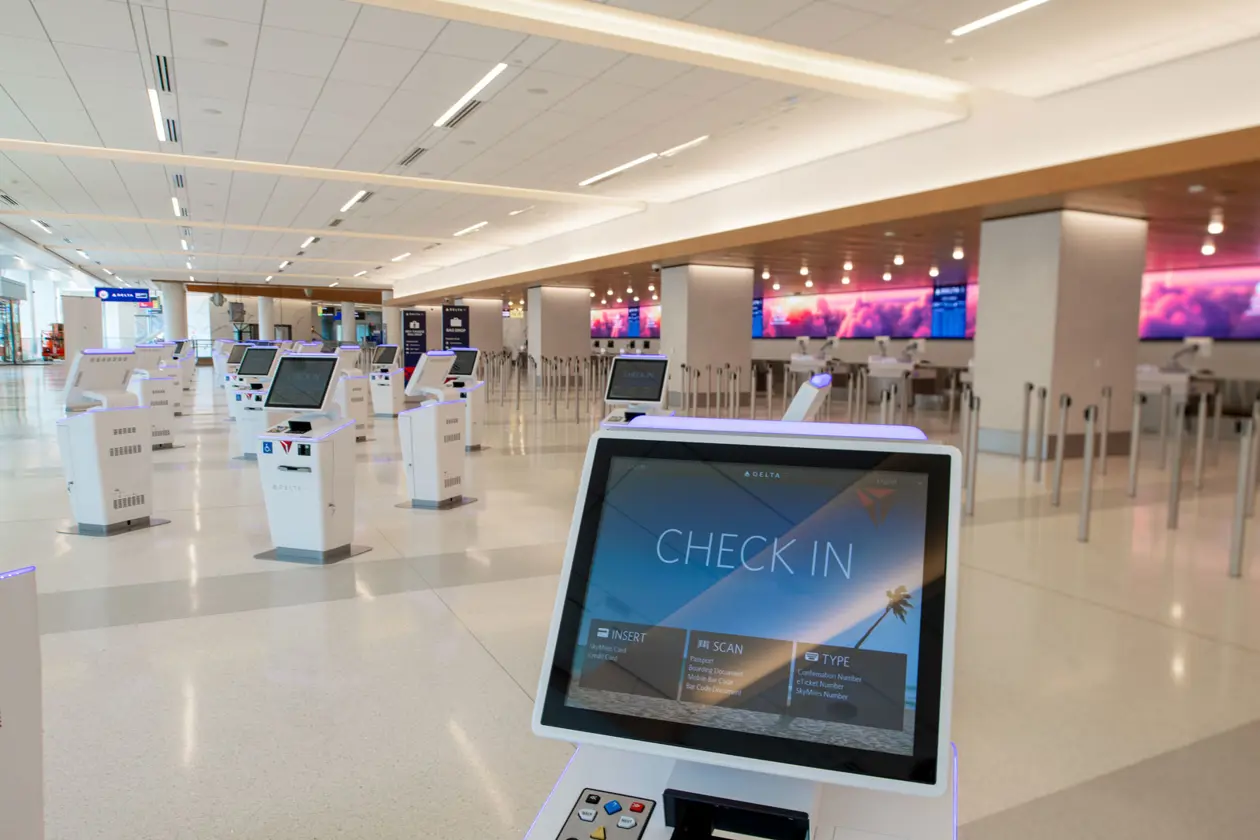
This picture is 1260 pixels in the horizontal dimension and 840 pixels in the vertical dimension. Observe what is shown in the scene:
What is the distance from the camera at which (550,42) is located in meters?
7.28

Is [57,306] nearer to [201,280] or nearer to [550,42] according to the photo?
[201,280]

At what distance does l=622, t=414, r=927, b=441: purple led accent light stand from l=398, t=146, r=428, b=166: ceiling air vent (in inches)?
441

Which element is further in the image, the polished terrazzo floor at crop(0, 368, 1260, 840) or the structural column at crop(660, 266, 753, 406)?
the structural column at crop(660, 266, 753, 406)

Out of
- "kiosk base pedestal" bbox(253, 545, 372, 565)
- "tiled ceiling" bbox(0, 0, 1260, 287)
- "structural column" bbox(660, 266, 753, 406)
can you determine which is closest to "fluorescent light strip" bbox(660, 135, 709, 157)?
"tiled ceiling" bbox(0, 0, 1260, 287)

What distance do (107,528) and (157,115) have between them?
6201mm

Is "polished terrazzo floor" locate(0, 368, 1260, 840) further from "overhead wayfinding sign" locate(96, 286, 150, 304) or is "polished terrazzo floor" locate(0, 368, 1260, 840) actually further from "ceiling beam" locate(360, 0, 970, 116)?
"overhead wayfinding sign" locate(96, 286, 150, 304)

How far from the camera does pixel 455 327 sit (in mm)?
19922

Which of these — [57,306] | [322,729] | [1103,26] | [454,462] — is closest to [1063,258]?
[1103,26]

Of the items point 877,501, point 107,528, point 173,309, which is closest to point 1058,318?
point 107,528

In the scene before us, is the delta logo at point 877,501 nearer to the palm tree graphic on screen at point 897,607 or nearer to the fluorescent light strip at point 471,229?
the palm tree graphic on screen at point 897,607

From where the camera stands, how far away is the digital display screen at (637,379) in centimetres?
815

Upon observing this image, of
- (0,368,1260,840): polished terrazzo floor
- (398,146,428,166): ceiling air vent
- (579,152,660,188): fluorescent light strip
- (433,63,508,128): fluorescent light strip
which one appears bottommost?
(0,368,1260,840): polished terrazzo floor

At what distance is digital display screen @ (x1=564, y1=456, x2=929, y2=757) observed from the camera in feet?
3.40

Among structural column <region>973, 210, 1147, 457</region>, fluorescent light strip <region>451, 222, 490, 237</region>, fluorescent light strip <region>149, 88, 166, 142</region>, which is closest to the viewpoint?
fluorescent light strip <region>149, 88, 166, 142</region>
